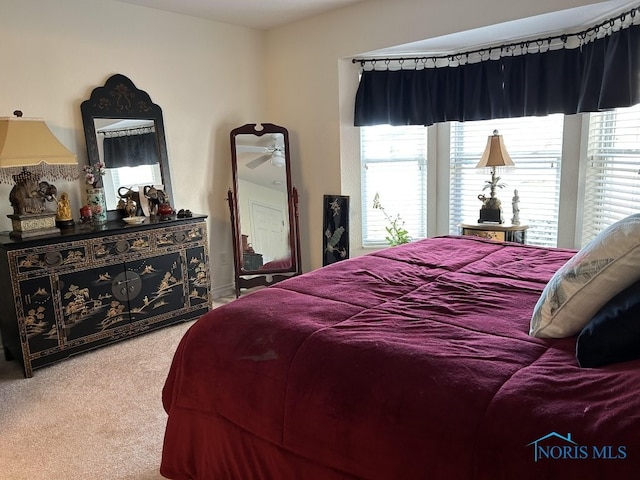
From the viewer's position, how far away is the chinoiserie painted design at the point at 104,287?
2.99 m

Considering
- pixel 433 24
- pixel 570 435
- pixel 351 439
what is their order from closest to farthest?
pixel 570 435, pixel 351 439, pixel 433 24

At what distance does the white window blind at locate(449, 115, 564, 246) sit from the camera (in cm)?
396

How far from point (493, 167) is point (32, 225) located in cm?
336

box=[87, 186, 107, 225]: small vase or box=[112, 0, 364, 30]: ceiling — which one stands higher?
box=[112, 0, 364, 30]: ceiling

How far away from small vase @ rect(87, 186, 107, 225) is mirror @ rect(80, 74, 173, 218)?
0.15m

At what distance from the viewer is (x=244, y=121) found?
474cm

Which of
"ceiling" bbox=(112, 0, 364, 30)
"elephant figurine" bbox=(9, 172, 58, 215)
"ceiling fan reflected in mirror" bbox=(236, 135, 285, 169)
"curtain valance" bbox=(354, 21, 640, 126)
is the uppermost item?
"ceiling" bbox=(112, 0, 364, 30)

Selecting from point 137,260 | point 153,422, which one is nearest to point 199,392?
point 153,422

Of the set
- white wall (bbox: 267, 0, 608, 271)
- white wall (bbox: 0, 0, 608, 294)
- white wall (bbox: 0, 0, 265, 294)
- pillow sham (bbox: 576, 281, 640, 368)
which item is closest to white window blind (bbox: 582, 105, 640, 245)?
white wall (bbox: 0, 0, 608, 294)

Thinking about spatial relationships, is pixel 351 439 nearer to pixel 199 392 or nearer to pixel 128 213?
pixel 199 392

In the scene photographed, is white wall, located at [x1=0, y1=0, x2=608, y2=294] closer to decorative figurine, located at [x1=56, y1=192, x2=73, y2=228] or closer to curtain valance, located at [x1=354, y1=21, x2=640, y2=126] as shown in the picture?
decorative figurine, located at [x1=56, y1=192, x2=73, y2=228]

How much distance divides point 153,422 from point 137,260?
1.36 meters

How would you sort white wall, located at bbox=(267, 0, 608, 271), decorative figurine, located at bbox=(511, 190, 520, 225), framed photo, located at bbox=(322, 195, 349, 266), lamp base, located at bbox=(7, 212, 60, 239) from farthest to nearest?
framed photo, located at bbox=(322, 195, 349, 266) < decorative figurine, located at bbox=(511, 190, 520, 225) < white wall, located at bbox=(267, 0, 608, 271) < lamp base, located at bbox=(7, 212, 60, 239)

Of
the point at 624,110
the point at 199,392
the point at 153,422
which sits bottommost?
the point at 153,422
